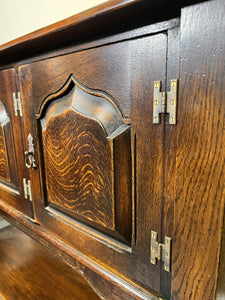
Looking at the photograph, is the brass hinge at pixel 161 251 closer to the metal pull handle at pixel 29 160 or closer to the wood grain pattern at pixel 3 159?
the metal pull handle at pixel 29 160

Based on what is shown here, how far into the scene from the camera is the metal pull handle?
1.99ft

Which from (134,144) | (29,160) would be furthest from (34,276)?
(134,144)

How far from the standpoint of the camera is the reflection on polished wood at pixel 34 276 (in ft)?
2.77

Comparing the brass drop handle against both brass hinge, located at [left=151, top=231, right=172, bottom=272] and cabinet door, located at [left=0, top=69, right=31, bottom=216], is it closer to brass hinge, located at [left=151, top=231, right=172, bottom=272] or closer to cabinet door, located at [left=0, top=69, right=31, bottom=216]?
cabinet door, located at [left=0, top=69, right=31, bottom=216]

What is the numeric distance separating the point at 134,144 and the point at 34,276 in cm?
88

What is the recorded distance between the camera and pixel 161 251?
0.38 meters

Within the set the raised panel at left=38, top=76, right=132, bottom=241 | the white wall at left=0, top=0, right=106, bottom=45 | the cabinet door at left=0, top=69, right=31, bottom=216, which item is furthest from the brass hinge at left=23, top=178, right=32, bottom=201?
the white wall at left=0, top=0, right=106, bottom=45

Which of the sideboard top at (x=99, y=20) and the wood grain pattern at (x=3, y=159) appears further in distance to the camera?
the wood grain pattern at (x=3, y=159)

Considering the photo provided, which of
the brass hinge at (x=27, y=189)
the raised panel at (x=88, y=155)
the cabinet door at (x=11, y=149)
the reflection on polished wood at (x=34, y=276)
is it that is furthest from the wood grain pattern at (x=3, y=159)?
Answer: the reflection on polished wood at (x=34, y=276)

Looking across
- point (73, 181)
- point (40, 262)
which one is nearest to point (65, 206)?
point (73, 181)

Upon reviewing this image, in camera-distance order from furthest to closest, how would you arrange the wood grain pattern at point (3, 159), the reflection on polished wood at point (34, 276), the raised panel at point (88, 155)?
the reflection on polished wood at point (34, 276) → the wood grain pattern at point (3, 159) → the raised panel at point (88, 155)

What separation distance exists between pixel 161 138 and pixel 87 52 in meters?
0.23

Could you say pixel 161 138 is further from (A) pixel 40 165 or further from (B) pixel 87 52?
(A) pixel 40 165

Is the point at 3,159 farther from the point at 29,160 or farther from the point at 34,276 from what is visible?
the point at 34,276
